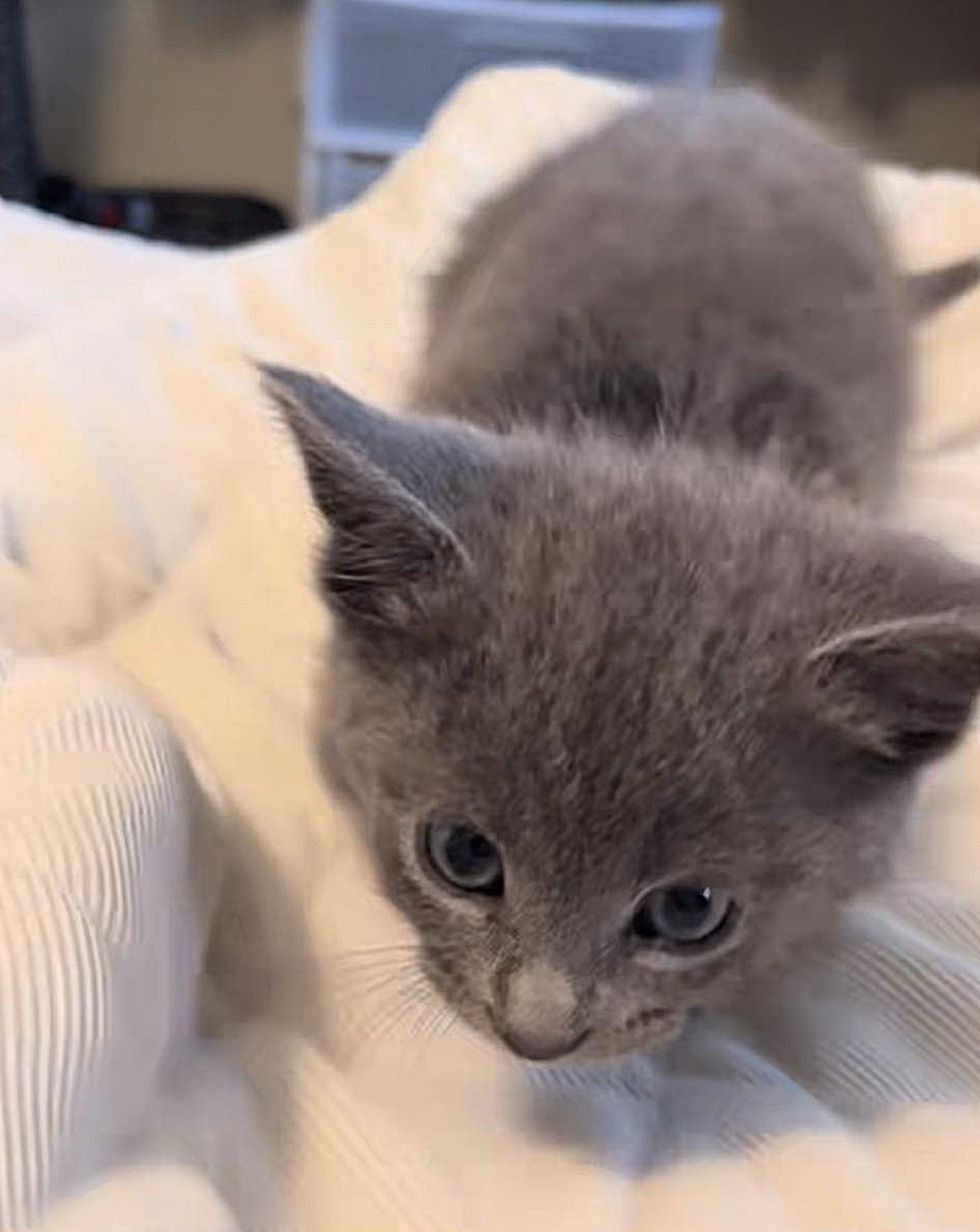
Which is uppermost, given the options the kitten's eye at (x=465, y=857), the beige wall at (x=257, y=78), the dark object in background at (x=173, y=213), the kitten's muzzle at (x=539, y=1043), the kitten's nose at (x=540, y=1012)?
the kitten's eye at (x=465, y=857)

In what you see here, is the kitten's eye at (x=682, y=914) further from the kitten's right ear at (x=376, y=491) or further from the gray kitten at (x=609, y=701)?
the kitten's right ear at (x=376, y=491)

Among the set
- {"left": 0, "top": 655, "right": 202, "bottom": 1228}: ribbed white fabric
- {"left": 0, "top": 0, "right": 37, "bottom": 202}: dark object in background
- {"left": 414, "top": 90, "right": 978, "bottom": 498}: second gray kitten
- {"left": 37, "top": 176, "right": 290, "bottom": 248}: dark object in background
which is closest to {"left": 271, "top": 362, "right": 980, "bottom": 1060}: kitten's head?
{"left": 0, "top": 655, "right": 202, "bottom": 1228}: ribbed white fabric

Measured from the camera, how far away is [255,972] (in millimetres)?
940

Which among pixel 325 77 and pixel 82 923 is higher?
pixel 82 923

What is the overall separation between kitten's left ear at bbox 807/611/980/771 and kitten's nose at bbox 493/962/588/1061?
0.54 feet

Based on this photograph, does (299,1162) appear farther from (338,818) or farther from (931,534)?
A: (931,534)

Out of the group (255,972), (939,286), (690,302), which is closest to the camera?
(255,972)

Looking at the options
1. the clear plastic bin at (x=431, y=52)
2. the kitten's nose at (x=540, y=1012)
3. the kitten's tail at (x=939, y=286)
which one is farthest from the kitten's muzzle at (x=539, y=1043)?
the clear plastic bin at (x=431, y=52)

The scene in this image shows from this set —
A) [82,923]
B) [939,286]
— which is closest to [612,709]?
[82,923]

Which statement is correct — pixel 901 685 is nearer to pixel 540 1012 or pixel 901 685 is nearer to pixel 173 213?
pixel 540 1012

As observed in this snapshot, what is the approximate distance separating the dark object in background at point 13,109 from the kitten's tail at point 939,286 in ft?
4.13

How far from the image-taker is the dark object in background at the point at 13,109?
7.45ft

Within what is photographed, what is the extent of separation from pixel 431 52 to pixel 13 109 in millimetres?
550

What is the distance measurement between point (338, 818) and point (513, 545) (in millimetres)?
261
